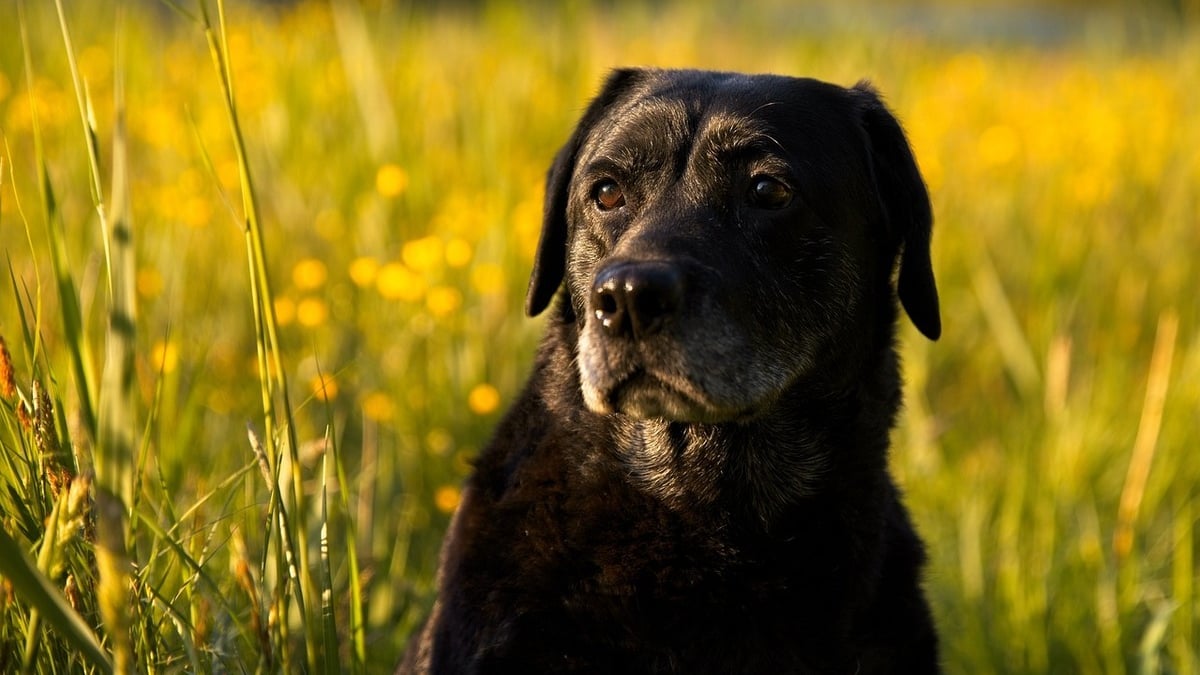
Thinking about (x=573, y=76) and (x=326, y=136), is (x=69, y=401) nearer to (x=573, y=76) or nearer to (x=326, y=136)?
(x=326, y=136)

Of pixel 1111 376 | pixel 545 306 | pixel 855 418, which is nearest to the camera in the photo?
pixel 855 418

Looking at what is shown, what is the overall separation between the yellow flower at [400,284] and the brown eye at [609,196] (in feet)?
4.59

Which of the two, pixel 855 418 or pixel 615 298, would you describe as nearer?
pixel 615 298

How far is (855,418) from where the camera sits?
8.86 ft

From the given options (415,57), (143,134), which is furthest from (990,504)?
(143,134)

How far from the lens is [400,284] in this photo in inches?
158

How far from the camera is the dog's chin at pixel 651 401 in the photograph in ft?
7.93

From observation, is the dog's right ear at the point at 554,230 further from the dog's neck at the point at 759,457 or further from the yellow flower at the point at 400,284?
the yellow flower at the point at 400,284

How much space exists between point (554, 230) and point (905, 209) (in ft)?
2.61

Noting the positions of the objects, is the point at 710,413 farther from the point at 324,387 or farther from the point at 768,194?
the point at 324,387

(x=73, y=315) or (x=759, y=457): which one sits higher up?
(x=73, y=315)

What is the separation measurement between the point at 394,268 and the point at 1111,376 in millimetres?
2573

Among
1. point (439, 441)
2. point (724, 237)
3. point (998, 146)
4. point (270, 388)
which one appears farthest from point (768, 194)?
point (998, 146)

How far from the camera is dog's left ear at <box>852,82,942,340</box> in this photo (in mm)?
2793
